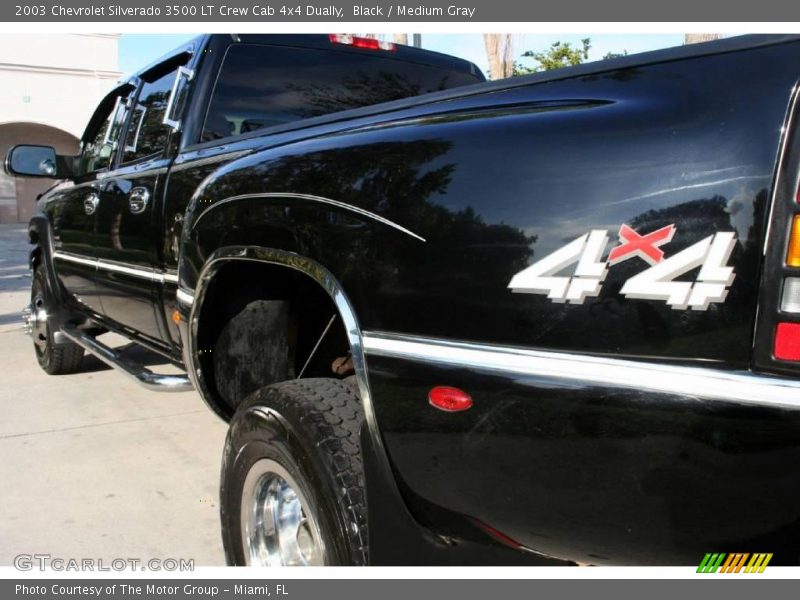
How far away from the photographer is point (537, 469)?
1.67 metres

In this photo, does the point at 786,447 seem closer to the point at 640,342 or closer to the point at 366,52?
the point at 640,342

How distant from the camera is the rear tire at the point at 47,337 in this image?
5590 millimetres

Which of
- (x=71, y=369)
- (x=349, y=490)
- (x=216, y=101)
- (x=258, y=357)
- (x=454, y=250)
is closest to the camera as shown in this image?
(x=454, y=250)

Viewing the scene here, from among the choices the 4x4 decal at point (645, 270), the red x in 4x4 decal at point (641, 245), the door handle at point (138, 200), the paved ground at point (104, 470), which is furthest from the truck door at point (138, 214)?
the red x in 4x4 decal at point (641, 245)

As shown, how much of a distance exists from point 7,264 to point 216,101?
13.3 m

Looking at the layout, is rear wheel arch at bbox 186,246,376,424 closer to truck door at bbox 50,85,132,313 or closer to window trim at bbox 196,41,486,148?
window trim at bbox 196,41,486,148

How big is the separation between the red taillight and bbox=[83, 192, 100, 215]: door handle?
1.67m

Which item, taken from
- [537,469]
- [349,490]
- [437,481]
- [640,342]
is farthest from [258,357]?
[640,342]

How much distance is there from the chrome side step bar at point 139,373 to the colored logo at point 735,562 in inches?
88.1

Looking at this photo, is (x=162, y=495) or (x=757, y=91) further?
(x=162, y=495)

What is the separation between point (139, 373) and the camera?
3680 millimetres

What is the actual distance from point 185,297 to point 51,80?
84.4 ft

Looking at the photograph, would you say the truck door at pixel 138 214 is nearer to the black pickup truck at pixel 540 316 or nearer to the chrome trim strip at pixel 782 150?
the black pickup truck at pixel 540 316

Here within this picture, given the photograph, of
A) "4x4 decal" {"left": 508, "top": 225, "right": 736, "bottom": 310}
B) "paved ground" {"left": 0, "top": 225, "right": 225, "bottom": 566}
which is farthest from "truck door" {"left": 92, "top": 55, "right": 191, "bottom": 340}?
"4x4 decal" {"left": 508, "top": 225, "right": 736, "bottom": 310}
